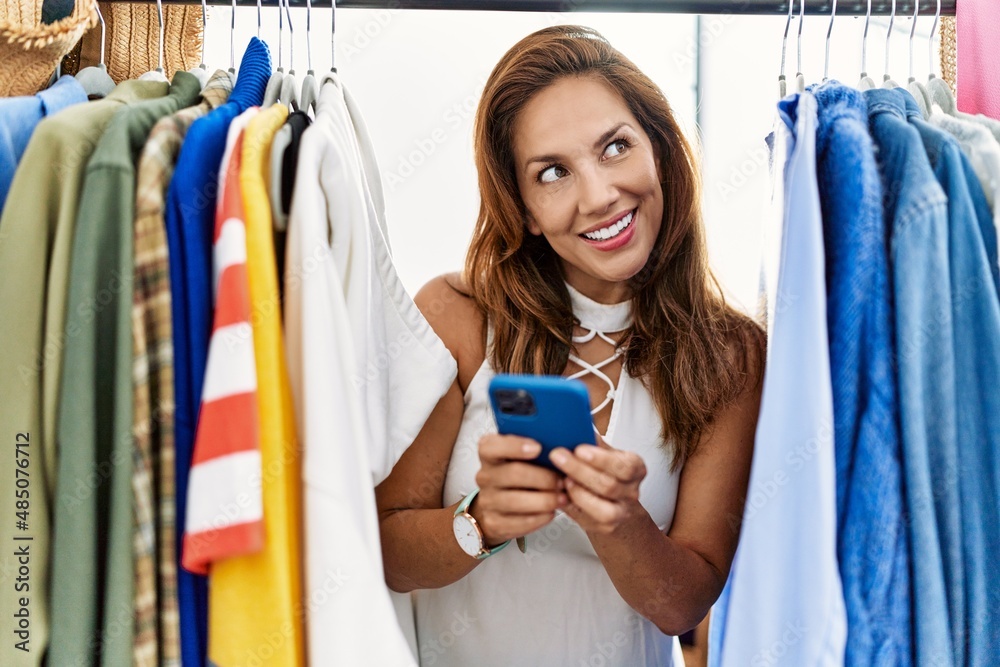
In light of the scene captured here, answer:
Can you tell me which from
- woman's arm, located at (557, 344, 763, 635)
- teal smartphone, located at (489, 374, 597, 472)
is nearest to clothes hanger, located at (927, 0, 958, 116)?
woman's arm, located at (557, 344, 763, 635)

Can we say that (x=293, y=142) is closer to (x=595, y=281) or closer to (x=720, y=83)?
(x=595, y=281)

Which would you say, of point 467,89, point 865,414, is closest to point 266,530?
point 865,414

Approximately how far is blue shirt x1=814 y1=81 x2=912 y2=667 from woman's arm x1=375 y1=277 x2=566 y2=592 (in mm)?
269

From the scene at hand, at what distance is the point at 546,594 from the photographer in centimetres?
110

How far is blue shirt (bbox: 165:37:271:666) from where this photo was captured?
2.40 feet

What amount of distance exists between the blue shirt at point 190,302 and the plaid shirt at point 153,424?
0.05 feet

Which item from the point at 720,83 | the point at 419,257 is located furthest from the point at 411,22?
the point at 720,83

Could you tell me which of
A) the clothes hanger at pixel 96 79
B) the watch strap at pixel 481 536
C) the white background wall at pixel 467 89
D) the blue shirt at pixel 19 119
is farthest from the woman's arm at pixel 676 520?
the white background wall at pixel 467 89

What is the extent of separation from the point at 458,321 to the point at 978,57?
753 millimetres

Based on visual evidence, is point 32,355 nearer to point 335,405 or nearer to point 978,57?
point 335,405

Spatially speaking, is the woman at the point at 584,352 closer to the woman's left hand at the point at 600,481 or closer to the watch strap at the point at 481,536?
the watch strap at the point at 481,536

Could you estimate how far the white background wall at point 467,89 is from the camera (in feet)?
8.87

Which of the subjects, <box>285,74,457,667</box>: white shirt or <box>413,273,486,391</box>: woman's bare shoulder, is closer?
<box>285,74,457,667</box>: white shirt

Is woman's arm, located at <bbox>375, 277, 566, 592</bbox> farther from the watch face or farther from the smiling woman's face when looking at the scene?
the smiling woman's face
